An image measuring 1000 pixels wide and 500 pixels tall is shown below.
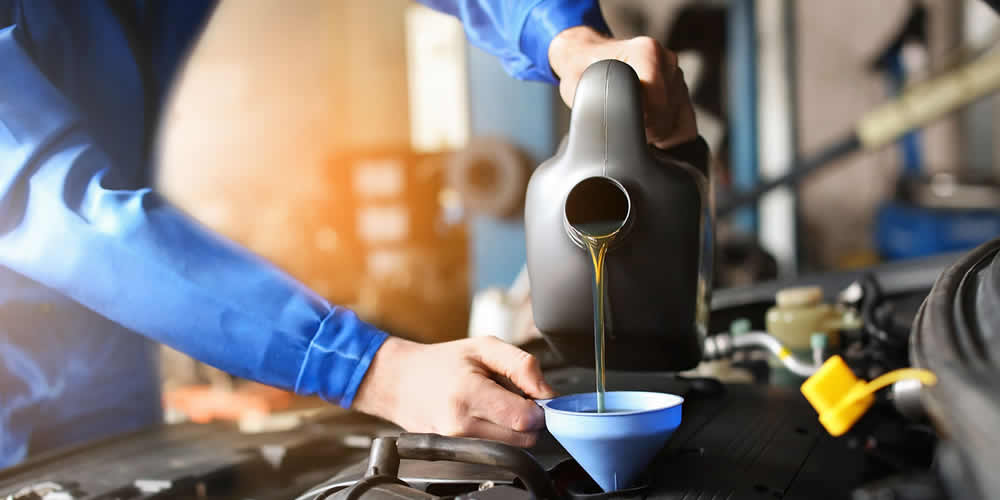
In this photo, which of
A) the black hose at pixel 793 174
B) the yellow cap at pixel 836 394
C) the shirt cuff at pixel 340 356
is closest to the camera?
the yellow cap at pixel 836 394

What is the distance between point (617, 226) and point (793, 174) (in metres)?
2.66

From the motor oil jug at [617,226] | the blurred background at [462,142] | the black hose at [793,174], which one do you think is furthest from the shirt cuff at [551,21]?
the blurred background at [462,142]

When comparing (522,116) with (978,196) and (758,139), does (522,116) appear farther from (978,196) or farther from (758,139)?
(758,139)

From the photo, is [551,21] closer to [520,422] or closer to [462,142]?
[520,422]

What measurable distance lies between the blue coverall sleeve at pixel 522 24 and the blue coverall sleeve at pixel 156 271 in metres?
0.46

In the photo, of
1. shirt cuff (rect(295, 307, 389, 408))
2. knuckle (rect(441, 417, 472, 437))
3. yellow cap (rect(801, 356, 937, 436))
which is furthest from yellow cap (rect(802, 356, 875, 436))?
shirt cuff (rect(295, 307, 389, 408))

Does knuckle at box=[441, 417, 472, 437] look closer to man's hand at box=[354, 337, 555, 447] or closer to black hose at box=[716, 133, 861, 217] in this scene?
man's hand at box=[354, 337, 555, 447]

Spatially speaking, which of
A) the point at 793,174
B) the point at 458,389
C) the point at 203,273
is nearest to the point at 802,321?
the point at 458,389

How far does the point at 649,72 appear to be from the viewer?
76cm

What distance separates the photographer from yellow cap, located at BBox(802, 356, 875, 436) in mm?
479

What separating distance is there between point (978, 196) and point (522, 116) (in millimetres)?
2252

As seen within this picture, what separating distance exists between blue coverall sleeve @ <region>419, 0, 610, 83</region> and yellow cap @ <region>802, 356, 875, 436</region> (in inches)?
24.4

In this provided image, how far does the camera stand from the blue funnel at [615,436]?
53 cm

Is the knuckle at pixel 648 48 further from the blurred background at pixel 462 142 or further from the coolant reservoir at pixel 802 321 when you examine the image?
the blurred background at pixel 462 142
